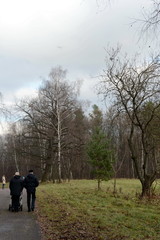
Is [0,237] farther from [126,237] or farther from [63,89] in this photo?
[63,89]

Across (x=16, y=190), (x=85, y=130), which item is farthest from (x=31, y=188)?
(x=85, y=130)

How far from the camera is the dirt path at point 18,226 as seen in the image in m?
8.83

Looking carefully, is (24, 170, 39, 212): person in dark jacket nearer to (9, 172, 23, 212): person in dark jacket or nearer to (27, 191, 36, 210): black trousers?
(27, 191, 36, 210): black trousers

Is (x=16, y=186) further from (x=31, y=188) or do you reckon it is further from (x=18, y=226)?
(x=18, y=226)

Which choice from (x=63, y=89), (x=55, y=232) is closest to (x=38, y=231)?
(x=55, y=232)

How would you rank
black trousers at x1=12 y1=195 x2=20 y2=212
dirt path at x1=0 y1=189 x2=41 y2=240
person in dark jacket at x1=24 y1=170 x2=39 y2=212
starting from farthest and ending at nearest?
1. person in dark jacket at x1=24 y1=170 x2=39 y2=212
2. black trousers at x1=12 y1=195 x2=20 y2=212
3. dirt path at x1=0 y1=189 x2=41 y2=240

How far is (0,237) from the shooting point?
28.8 feet

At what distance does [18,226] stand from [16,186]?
4.04 meters

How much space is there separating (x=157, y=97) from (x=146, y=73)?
61.2 inches

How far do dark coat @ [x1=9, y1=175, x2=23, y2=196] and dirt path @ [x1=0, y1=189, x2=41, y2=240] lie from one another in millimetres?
876

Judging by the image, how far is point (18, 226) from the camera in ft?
33.9

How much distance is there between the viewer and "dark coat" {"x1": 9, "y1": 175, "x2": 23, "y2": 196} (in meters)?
14.0

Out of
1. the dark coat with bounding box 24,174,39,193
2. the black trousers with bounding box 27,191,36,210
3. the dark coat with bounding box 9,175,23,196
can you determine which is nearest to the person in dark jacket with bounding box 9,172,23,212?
the dark coat with bounding box 9,175,23,196

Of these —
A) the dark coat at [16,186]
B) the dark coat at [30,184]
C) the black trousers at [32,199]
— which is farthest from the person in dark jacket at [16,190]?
the black trousers at [32,199]
